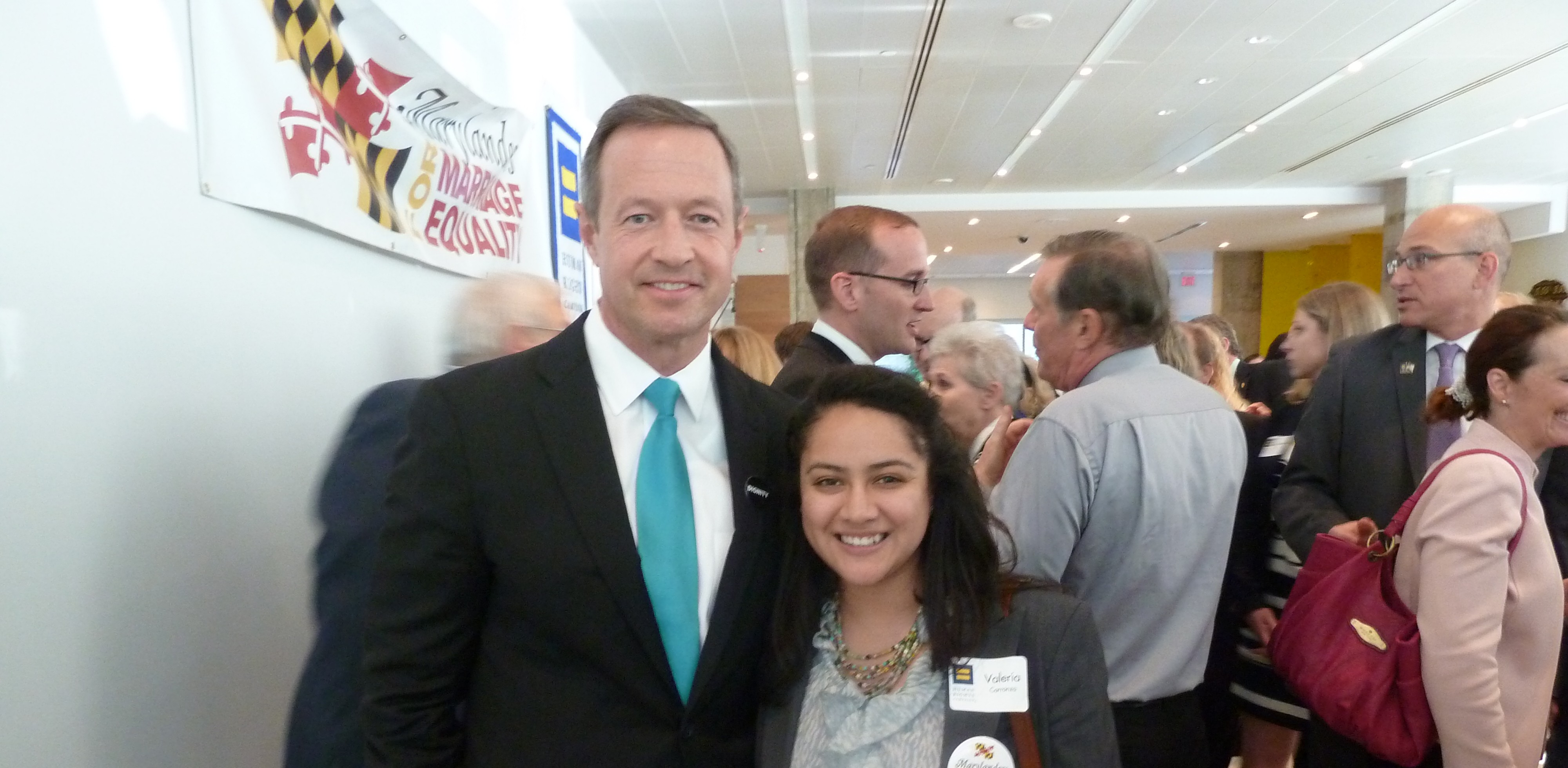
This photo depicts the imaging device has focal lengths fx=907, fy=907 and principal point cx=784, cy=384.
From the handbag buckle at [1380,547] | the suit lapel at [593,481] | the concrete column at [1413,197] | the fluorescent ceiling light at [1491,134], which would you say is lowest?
the handbag buckle at [1380,547]

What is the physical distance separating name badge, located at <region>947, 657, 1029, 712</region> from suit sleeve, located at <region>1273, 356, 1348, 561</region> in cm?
149

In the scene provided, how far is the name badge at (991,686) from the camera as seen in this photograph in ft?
4.38

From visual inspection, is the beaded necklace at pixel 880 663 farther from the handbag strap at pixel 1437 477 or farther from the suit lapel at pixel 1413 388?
the suit lapel at pixel 1413 388

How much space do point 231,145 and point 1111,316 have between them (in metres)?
1.86

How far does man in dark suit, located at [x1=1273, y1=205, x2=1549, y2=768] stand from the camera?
2490mm

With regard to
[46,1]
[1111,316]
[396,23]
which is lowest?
[1111,316]

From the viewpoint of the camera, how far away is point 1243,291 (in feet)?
61.5

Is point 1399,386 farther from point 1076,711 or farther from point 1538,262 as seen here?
point 1538,262

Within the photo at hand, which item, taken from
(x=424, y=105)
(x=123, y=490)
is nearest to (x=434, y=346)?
(x=424, y=105)

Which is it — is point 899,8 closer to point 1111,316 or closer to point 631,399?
point 1111,316

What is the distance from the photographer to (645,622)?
3.84 ft

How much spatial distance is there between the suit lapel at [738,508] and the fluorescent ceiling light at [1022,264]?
56.2ft

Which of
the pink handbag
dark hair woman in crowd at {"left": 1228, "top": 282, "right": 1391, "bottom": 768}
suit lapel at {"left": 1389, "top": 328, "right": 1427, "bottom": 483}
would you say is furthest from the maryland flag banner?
suit lapel at {"left": 1389, "top": 328, "right": 1427, "bottom": 483}

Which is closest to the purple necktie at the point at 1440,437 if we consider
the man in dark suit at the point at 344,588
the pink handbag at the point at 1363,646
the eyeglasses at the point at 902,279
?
the pink handbag at the point at 1363,646
